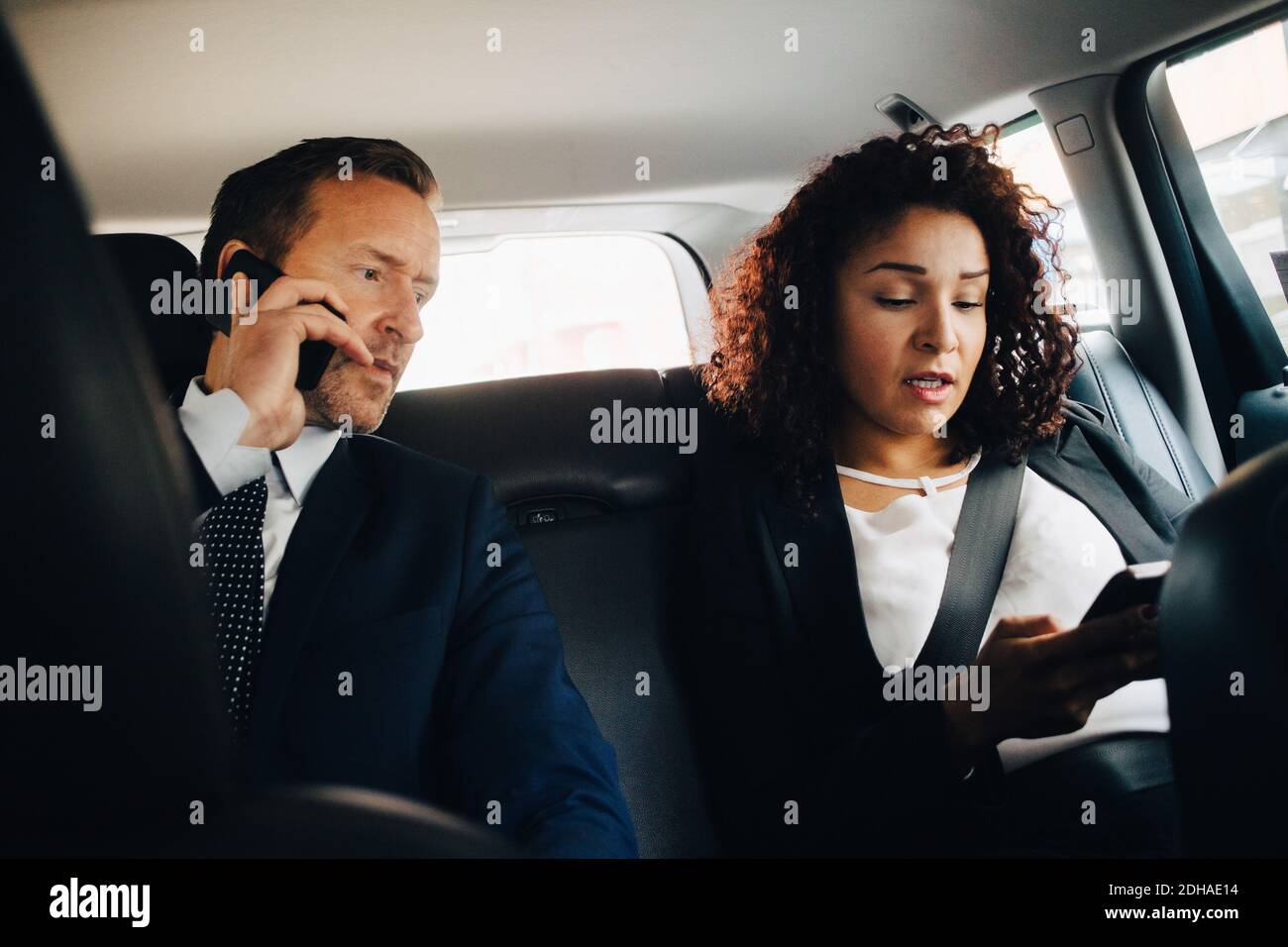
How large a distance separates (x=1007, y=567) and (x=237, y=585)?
0.83 m

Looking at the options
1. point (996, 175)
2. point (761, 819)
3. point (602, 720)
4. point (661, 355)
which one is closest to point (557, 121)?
point (661, 355)

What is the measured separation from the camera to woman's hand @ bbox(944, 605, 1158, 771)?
801 millimetres

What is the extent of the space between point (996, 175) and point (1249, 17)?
0.60m

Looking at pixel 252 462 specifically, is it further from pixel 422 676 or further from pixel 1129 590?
pixel 1129 590

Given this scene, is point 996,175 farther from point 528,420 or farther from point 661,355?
point 661,355

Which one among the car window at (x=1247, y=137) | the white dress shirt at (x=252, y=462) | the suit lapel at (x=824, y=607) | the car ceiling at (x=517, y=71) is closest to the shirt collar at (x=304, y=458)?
the white dress shirt at (x=252, y=462)

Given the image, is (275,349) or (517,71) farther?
(517,71)

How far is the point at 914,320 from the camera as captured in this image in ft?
3.77

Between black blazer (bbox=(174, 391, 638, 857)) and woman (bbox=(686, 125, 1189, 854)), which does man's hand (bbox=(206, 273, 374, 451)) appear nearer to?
black blazer (bbox=(174, 391, 638, 857))

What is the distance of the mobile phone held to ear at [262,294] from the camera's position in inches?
41.6

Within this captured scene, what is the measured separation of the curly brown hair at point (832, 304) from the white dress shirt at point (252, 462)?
0.56 metres

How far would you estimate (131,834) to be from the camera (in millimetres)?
306

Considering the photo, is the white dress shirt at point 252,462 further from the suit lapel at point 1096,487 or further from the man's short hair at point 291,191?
the suit lapel at point 1096,487

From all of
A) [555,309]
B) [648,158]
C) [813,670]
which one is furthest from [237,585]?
[648,158]
